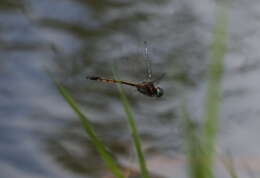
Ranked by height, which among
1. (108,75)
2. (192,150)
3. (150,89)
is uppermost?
(108,75)

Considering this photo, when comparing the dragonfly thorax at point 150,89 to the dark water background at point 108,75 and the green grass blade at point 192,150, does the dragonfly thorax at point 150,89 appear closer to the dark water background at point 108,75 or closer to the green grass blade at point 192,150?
the dark water background at point 108,75

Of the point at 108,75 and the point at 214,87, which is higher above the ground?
the point at 108,75

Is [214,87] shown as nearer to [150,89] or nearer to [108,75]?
[150,89]

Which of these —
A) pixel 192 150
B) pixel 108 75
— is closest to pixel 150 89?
pixel 192 150

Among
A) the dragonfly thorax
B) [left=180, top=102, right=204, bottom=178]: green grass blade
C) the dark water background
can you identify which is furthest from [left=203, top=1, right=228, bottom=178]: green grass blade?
the dark water background

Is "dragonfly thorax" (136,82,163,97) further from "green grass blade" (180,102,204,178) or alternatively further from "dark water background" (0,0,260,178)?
"green grass blade" (180,102,204,178)

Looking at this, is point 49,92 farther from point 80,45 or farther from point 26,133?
point 80,45

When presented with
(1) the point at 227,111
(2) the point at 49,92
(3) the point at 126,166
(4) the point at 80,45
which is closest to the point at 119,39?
(4) the point at 80,45

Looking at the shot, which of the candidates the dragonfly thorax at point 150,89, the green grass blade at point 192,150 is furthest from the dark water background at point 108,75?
the green grass blade at point 192,150
